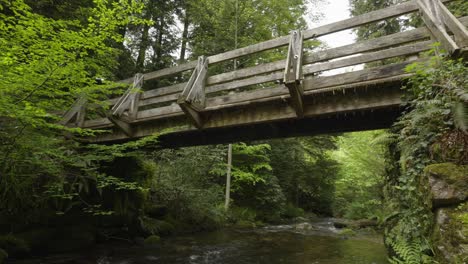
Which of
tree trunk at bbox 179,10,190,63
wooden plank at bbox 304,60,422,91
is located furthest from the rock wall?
tree trunk at bbox 179,10,190,63

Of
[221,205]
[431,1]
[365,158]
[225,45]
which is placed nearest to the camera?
[431,1]

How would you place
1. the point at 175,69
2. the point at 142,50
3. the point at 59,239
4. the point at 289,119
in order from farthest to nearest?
1. the point at 142,50
2. the point at 59,239
3. the point at 175,69
4. the point at 289,119

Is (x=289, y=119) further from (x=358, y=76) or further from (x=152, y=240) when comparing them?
(x=152, y=240)

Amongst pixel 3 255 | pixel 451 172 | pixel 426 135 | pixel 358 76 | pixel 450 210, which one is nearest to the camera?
pixel 450 210

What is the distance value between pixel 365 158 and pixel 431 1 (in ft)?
34.0

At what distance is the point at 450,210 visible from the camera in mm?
3600

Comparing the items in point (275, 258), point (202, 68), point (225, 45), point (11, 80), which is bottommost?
point (275, 258)

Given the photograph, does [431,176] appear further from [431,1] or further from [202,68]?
[202,68]

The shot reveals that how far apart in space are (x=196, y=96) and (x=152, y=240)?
637 centimetres

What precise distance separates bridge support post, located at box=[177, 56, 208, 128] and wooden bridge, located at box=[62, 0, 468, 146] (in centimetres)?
2

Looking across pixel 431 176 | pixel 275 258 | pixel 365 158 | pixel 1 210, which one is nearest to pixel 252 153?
pixel 365 158

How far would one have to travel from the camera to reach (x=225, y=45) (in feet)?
56.6

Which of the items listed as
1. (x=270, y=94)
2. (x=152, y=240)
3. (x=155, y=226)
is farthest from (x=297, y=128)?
(x=155, y=226)

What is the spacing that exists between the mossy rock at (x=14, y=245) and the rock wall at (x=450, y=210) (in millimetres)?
8556
